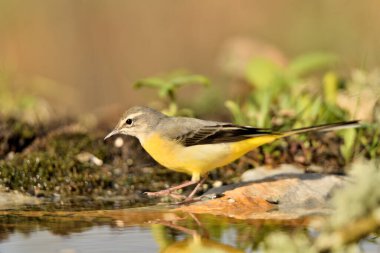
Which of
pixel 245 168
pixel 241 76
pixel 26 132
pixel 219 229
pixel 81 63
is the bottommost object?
pixel 219 229

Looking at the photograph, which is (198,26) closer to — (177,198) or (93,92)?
(93,92)

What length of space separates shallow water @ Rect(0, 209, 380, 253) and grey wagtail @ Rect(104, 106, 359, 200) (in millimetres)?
889

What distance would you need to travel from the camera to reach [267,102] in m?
8.57

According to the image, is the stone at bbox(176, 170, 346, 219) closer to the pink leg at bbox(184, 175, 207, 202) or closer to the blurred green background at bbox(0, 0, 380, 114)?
the pink leg at bbox(184, 175, 207, 202)

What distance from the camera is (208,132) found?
7.44 meters

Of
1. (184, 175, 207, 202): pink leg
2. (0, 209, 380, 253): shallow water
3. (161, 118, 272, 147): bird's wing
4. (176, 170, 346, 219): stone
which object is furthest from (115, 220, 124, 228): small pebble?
(161, 118, 272, 147): bird's wing

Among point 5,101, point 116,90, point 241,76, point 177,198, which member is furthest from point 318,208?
point 116,90

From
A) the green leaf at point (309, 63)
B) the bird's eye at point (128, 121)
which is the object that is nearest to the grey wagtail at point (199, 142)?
the bird's eye at point (128, 121)

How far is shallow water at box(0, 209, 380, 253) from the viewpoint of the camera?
5.10 m

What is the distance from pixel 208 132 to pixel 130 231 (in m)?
2.01

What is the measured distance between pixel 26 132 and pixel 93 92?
8.13 metres

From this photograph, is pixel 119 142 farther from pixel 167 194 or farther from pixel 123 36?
pixel 123 36

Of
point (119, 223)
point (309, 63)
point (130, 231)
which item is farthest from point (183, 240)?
point (309, 63)

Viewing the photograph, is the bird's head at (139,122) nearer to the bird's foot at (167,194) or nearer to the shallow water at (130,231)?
the bird's foot at (167,194)
